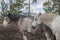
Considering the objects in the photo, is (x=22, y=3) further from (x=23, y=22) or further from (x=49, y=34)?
(x=49, y=34)

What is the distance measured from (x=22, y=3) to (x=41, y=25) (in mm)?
459

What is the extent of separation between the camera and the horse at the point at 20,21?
2.03m

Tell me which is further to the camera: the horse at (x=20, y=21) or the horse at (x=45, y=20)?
the horse at (x=20, y=21)

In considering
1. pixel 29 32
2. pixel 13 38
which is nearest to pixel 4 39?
pixel 13 38

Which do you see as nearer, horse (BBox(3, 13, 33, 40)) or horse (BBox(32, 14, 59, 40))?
horse (BBox(32, 14, 59, 40))

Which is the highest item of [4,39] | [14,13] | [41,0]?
[41,0]

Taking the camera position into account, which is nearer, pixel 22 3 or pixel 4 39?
pixel 4 39

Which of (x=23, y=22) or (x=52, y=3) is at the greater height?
(x=52, y=3)

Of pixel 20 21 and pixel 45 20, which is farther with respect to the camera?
pixel 20 21

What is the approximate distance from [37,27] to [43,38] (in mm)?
157

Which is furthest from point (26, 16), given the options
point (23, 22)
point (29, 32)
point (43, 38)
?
point (43, 38)

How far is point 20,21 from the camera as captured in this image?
2.09 meters

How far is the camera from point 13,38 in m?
1.95

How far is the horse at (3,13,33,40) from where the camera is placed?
6.66 feet
